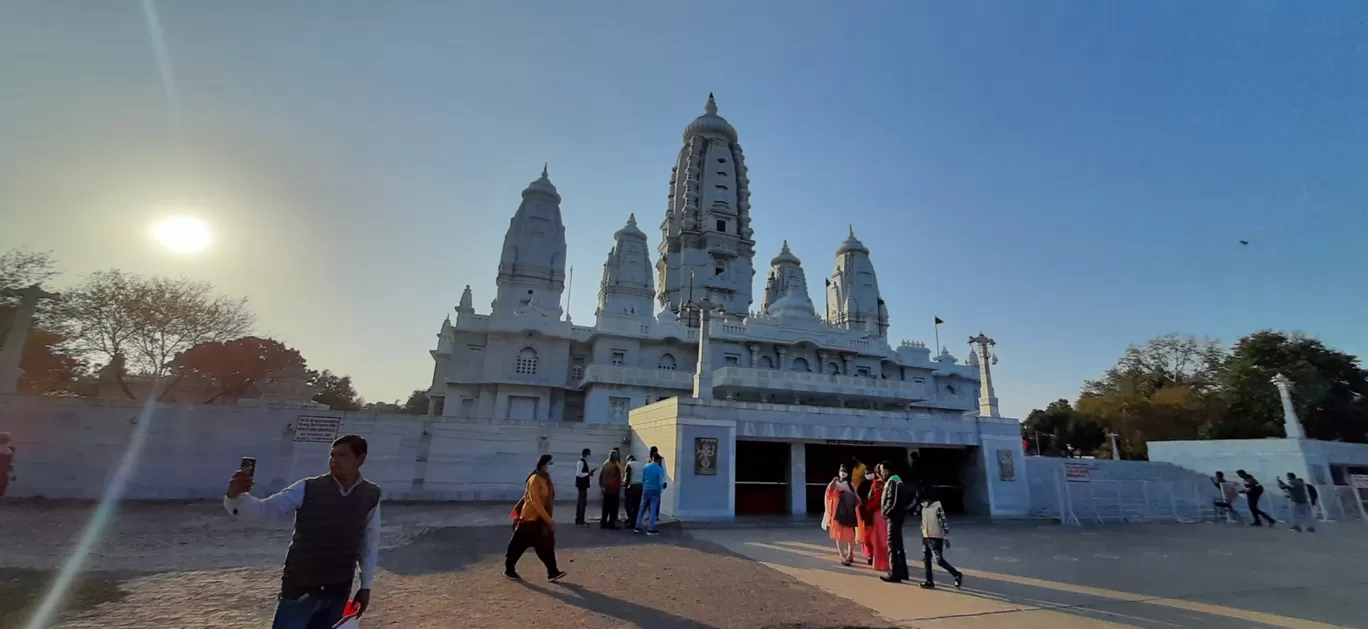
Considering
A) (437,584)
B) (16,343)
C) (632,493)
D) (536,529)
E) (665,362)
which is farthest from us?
(665,362)

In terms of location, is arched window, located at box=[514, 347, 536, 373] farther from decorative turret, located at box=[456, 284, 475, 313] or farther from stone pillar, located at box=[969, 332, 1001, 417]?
stone pillar, located at box=[969, 332, 1001, 417]

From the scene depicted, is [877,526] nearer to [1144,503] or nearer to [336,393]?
[1144,503]

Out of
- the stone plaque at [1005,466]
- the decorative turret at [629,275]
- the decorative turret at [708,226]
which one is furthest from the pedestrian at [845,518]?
the decorative turret at [708,226]

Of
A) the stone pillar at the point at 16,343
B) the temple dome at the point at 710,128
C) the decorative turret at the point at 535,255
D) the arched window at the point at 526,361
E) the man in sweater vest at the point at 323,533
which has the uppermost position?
the temple dome at the point at 710,128

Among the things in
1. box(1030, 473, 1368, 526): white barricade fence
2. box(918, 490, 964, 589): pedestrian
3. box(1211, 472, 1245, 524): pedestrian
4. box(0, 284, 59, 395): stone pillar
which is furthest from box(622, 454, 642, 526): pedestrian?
box(0, 284, 59, 395): stone pillar

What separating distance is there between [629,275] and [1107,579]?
37.2 m

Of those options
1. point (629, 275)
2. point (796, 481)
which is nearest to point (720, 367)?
point (629, 275)

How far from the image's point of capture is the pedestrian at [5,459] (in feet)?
49.0

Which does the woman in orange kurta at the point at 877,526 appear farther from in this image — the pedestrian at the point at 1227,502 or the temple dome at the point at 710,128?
the temple dome at the point at 710,128

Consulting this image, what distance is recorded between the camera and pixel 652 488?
12.0 m

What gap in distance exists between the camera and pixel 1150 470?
24016 millimetres

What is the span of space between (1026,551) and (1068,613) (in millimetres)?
5338

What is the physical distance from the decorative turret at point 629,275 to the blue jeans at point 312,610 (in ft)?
127

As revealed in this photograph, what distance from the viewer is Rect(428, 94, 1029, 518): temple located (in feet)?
55.5
